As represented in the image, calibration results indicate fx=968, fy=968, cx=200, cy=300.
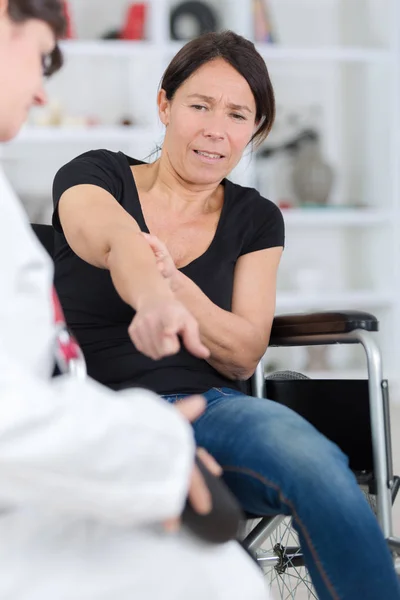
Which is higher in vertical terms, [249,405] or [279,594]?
[249,405]

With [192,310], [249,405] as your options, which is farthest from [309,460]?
[192,310]

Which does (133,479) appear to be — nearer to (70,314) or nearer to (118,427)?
(118,427)

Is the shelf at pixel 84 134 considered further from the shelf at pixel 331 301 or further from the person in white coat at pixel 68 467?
the person in white coat at pixel 68 467

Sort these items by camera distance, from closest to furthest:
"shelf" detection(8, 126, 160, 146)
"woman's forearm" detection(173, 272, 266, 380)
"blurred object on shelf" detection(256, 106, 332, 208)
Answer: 1. "woman's forearm" detection(173, 272, 266, 380)
2. "shelf" detection(8, 126, 160, 146)
3. "blurred object on shelf" detection(256, 106, 332, 208)

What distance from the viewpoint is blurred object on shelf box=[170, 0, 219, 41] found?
5.18 m

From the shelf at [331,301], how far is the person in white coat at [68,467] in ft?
14.2

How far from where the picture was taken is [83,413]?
0.71m

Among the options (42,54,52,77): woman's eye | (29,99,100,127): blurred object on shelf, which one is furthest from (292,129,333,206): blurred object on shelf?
(42,54,52,77): woman's eye

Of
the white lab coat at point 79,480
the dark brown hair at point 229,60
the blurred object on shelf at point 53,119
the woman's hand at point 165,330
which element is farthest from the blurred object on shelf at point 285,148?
the white lab coat at point 79,480

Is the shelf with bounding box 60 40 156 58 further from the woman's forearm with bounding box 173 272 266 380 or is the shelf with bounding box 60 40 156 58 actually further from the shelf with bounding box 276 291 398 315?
the woman's forearm with bounding box 173 272 266 380

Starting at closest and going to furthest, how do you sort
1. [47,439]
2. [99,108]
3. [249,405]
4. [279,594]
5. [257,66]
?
[47,439]
[249,405]
[257,66]
[279,594]
[99,108]

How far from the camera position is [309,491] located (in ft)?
4.09

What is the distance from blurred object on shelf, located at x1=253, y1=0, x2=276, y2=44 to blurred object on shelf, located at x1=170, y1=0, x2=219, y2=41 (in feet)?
0.77

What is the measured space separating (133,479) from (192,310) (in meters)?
0.90
